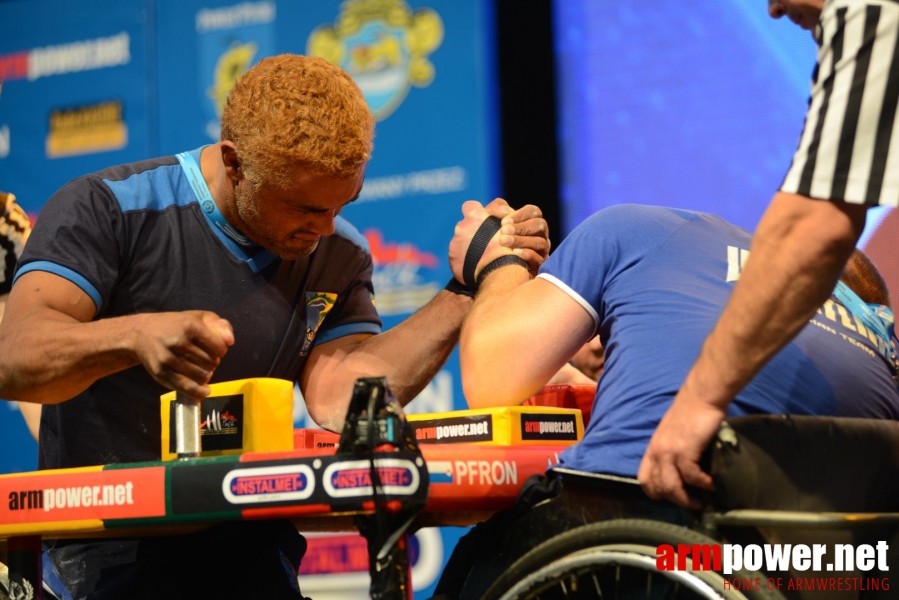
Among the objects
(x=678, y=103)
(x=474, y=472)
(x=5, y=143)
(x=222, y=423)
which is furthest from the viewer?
(x=5, y=143)

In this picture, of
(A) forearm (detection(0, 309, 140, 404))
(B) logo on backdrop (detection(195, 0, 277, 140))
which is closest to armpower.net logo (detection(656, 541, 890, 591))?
(A) forearm (detection(0, 309, 140, 404))

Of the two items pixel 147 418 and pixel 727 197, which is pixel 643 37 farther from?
pixel 147 418

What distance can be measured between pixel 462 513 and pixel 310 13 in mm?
2844

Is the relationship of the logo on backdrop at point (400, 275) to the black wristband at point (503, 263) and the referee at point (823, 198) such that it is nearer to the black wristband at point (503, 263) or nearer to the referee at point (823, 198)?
the black wristband at point (503, 263)

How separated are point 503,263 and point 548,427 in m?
0.35

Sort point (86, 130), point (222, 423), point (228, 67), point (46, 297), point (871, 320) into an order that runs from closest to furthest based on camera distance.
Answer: point (222, 423) → point (871, 320) → point (46, 297) → point (228, 67) → point (86, 130)

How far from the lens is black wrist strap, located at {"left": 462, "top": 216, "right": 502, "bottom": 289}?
185 centimetres

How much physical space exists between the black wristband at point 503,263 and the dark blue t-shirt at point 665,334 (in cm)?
26

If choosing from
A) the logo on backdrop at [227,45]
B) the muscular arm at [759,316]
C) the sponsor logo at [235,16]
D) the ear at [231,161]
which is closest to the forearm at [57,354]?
the ear at [231,161]

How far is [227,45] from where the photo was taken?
404 cm

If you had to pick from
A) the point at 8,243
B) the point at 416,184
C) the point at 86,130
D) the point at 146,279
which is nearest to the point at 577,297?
the point at 146,279

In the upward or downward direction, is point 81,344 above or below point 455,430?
above

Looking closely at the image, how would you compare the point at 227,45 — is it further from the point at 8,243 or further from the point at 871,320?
the point at 871,320

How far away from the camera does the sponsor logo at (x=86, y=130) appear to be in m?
4.18
